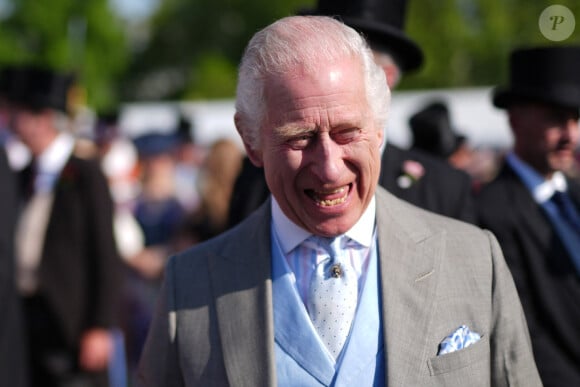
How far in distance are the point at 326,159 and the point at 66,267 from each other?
3.93 metres

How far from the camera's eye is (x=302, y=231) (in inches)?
111

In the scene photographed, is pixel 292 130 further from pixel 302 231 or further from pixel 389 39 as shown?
pixel 389 39

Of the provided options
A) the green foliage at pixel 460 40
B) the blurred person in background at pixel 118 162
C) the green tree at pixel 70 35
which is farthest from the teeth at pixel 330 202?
the green tree at pixel 70 35

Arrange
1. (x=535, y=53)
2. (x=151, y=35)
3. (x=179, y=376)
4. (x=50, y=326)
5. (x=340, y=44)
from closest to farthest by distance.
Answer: (x=340, y=44) < (x=179, y=376) < (x=535, y=53) < (x=50, y=326) < (x=151, y=35)

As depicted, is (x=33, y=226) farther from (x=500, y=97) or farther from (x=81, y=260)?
(x=500, y=97)

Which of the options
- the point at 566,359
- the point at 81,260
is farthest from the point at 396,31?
the point at 81,260

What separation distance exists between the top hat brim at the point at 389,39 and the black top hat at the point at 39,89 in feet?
10.6

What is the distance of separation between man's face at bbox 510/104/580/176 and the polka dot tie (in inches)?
83.8

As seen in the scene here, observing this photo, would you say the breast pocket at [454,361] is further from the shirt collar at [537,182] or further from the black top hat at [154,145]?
the black top hat at [154,145]

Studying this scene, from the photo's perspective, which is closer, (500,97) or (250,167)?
(250,167)

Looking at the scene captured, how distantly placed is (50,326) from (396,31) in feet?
10.8

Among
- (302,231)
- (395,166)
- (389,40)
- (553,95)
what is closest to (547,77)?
(553,95)

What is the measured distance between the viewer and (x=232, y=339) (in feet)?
9.00

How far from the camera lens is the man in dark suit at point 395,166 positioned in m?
3.80
